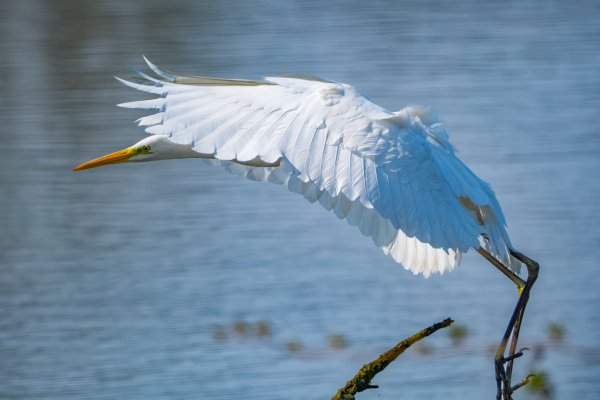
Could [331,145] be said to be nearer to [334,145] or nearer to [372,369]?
[334,145]

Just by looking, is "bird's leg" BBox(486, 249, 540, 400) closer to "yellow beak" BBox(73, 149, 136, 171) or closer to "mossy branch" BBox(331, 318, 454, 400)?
"mossy branch" BBox(331, 318, 454, 400)

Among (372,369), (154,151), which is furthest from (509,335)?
(154,151)

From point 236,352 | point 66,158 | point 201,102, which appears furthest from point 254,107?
point 66,158

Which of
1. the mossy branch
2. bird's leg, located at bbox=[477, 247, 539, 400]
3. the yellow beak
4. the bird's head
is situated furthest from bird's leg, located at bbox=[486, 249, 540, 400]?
the yellow beak

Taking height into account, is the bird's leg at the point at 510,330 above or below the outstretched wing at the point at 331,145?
below

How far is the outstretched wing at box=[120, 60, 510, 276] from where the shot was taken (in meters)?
1.53

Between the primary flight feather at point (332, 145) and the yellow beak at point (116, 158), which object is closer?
the primary flight feather at point (332, 145)

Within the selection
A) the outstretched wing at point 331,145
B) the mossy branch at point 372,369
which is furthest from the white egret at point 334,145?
the mossy branch at point 372,369

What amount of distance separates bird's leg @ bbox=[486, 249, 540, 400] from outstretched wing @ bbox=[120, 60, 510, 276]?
35cm

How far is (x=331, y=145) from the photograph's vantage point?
1.59 meters

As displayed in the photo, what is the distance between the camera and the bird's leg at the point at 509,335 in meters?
1.92

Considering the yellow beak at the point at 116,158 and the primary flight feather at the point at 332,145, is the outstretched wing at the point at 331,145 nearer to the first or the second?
the primary flight feather at the point at 332,145

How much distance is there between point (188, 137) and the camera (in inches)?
58.4

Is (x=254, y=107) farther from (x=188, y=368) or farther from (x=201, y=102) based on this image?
(x=188, y=368)
